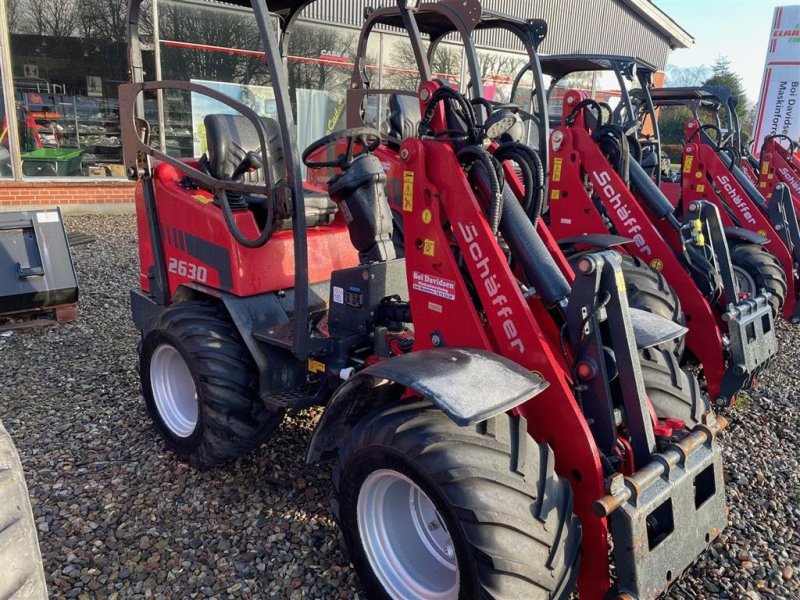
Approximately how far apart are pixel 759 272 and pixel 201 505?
16.2 ft

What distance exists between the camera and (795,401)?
4.57 meters

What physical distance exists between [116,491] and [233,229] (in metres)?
1.42

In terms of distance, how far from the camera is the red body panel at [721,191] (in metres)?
6.45

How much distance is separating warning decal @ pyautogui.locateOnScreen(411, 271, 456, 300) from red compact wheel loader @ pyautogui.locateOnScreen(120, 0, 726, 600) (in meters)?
0.01

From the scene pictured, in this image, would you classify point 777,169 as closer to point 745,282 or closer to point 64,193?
point 745,282

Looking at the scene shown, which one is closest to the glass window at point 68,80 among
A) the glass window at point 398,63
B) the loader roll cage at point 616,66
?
the glass window at point 398,63

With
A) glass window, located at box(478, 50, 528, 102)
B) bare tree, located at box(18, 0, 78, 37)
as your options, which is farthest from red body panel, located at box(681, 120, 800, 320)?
bare tree, located at box(18, 0, 78, 37)

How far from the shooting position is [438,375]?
215 centimetres

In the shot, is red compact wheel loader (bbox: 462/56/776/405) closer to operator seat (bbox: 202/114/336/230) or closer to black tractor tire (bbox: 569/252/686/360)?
black tractor tire (bbox: 569/252/686/360)

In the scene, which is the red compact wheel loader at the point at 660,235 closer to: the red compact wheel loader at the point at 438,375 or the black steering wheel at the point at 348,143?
the black steering wheel at the point at 348,143

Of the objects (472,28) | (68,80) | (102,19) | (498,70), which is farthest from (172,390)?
(498,70)

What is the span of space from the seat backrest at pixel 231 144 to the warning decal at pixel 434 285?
132 cm

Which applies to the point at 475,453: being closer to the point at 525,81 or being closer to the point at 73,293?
the point at 73,293

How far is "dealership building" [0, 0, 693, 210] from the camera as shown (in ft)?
30.7
